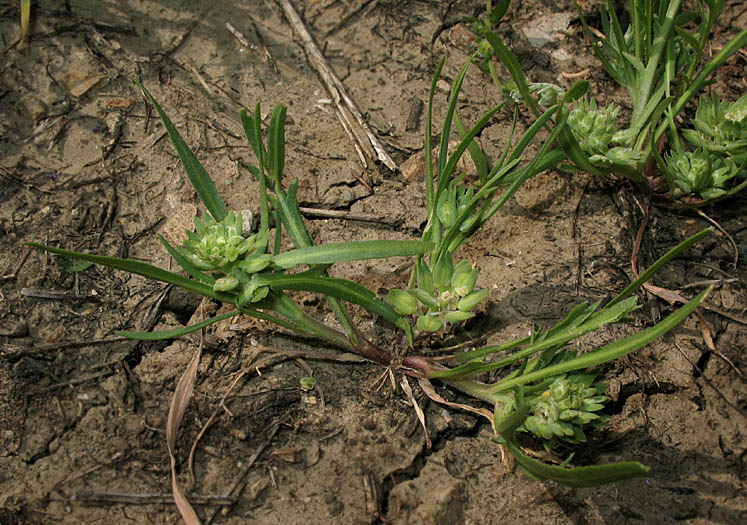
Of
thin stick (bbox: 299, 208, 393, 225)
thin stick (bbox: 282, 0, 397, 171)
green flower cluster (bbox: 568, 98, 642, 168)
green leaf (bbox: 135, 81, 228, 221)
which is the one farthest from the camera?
thin stick (bbox: 282, 0, 397, 171)

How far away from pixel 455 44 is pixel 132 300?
195cm

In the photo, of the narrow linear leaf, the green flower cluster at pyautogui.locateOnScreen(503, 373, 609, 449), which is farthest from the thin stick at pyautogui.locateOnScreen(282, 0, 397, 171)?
the green flower cluster at pyautogui.locateOnScreen(503, 373, 609, 449)

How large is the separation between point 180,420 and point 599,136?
1.83 m

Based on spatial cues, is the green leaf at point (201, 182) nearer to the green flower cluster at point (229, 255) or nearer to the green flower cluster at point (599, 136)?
the green flower cluster at point (229, 255)

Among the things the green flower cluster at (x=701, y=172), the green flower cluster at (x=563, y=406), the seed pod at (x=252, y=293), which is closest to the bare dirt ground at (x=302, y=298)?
the green flower cluster at (x=701, y=172)

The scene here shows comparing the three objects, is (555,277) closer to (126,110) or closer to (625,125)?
(625,125)

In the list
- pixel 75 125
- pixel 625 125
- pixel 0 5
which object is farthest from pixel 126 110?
pixel 625 125

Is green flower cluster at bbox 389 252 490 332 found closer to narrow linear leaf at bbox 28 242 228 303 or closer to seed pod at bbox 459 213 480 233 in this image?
seed pod at bbox 459 213 480 233

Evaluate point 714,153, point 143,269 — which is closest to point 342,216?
point 143,269

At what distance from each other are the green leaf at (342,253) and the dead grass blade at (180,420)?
523 millimetres

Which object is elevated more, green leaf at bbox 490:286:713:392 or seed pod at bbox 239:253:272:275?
seed pod at bbox 239:253:272:275

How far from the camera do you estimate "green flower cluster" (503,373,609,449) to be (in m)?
1.65

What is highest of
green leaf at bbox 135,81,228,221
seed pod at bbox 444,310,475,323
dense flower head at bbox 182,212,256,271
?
green leaf at bbox 135,81,228,221

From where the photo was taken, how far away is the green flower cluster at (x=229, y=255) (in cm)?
168
